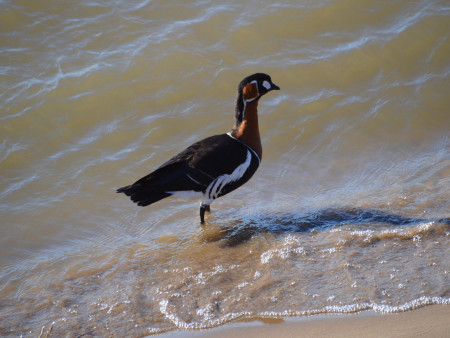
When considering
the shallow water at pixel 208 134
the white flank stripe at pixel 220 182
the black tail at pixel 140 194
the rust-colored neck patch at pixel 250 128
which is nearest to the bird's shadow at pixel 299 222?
the shallow water at pixel 208 134

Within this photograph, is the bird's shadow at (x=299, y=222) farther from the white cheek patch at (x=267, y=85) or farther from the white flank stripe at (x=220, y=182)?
the white cheek patch at (x=267, y=85)

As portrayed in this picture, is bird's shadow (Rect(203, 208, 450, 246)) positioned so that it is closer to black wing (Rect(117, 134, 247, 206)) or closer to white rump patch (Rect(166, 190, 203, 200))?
white rump patch (Rect(166, 190, 203, 200))

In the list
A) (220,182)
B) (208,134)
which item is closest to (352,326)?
(220,182)

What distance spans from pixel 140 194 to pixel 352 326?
8.12 feet

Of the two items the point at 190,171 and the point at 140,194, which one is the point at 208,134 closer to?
the point at 190,171

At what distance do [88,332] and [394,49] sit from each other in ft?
21.0

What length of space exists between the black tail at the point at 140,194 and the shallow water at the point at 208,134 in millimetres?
430

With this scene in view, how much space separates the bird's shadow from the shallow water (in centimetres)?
2

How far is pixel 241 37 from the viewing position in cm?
884

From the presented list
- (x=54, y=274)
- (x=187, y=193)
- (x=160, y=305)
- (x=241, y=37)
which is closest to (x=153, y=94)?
(x=241, y=37)

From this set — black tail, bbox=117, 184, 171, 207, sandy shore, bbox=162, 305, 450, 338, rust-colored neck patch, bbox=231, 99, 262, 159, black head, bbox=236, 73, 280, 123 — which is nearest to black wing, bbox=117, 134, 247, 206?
black tail, bbox=117, 184, 171, 207

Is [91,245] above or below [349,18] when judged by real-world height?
below

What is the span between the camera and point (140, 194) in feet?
17.7

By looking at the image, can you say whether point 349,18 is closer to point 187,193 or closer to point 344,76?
point 344,76
